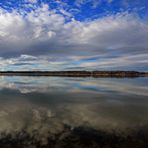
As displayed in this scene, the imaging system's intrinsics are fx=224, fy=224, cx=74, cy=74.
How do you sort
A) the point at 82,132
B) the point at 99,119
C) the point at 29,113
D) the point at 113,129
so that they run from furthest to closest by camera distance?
1. the point at 29,113
2. the point at 99,119
3. the point at 113,129
4. the point at 82,132

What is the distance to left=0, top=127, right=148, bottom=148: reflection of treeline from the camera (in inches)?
295

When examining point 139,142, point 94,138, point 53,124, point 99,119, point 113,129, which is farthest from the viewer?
point 99,119

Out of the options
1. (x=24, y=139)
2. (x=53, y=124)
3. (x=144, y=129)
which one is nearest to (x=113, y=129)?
(x=144, y=129)

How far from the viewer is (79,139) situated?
26.8 feet

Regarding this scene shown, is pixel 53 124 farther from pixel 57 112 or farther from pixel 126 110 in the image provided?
pixel 126 110

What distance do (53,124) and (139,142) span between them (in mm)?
4132

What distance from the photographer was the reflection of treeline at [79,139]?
295 inches

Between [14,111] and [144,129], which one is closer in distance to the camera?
[144,129]

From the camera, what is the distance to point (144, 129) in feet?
31.2

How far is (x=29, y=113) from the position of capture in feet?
42.4

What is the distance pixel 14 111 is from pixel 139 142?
27.3 feet

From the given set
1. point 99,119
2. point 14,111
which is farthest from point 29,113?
point 99,119

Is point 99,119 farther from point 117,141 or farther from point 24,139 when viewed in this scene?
point 24,139

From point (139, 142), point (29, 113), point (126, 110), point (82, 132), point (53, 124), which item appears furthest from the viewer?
point (126, 110)
